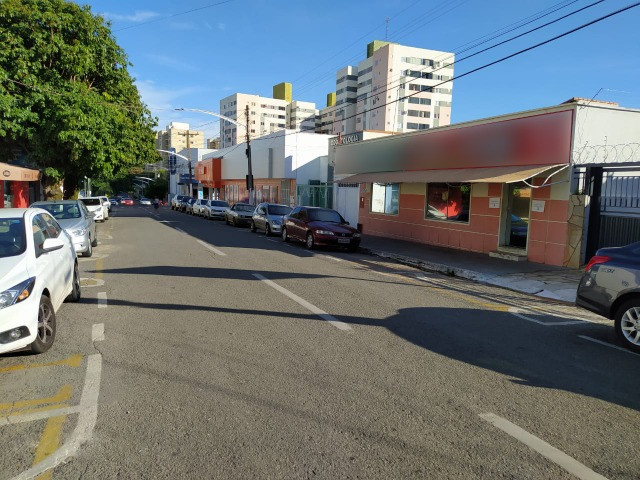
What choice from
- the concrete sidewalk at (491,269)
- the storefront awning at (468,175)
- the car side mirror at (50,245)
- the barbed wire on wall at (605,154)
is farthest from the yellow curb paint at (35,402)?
the barbed wire on wall at (605,154)

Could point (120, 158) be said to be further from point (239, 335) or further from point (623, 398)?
point (623, 398)

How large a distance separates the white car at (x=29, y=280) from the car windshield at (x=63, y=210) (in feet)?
23.8

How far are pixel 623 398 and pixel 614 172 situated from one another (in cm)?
Result: 924

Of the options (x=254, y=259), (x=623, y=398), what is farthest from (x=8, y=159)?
(x=623, y=398)

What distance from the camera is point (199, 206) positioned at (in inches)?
1527

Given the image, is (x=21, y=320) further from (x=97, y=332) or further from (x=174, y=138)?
(x=174, y=138)

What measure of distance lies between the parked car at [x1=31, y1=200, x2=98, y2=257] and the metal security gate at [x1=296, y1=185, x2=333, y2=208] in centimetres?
1449

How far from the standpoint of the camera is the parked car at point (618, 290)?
5934 millimetres

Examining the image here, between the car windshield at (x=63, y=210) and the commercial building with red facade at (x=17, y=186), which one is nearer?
the car windshield at (x=63, y=210)

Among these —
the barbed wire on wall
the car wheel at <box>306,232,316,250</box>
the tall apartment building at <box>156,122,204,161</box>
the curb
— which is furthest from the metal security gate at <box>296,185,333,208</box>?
the tall apartment building at <box>156,122,204,161</box>

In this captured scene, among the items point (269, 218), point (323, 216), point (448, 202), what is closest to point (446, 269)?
point (448, 202)

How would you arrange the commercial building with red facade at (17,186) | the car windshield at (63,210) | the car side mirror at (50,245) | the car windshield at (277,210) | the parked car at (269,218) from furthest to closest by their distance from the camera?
the car windshield at (277,210), the parked car at (269,218), the commercial building with red facade at (17,186), the car windshield at (63,210), the car side mirror at (50,245)

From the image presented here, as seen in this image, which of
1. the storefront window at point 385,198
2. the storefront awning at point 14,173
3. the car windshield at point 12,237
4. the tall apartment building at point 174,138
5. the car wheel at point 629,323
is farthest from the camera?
the tall apartment building at point 174,138

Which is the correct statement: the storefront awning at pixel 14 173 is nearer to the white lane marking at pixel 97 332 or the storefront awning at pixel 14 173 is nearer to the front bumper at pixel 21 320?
the white lane marking at pixel 97 332
